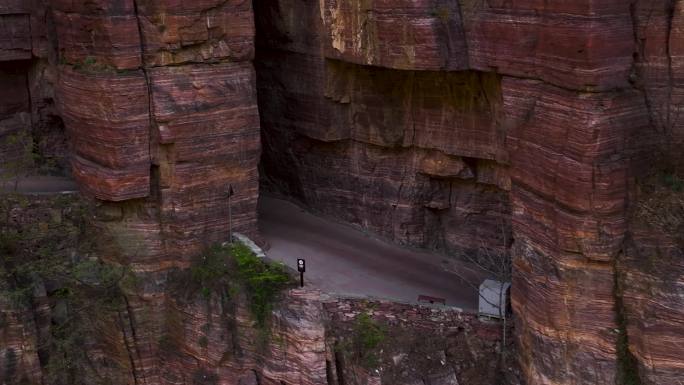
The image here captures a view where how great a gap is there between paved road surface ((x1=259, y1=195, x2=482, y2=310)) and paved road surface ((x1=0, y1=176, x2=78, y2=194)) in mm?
5864

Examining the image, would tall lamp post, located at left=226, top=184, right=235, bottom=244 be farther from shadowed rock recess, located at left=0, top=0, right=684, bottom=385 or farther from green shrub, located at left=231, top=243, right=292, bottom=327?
green shrub, located at left=231, top=243, right=292, bottom=327

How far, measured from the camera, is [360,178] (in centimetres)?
2334

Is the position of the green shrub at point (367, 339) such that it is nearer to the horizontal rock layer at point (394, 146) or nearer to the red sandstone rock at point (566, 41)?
the horizontal rock layer at point (394, 146)

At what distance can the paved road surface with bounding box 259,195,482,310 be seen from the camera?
64.4 ft

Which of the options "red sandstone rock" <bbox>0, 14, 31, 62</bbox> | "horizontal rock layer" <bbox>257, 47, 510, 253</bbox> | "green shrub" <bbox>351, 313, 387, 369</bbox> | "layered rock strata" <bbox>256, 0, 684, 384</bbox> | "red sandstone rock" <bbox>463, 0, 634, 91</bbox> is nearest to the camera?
"red sandstone rock" <bbox>463, 0, 634, 91</bbox>

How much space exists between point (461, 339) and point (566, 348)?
111 inches

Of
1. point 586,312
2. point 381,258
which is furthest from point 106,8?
point 586,312

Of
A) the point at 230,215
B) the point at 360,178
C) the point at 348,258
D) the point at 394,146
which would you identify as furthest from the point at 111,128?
the point at 394,146

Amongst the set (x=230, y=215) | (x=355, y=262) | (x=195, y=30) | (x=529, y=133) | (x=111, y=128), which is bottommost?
(x=355, y=262)

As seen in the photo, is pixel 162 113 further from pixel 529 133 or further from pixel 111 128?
pixel 529 133

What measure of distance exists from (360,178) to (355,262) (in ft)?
10.2

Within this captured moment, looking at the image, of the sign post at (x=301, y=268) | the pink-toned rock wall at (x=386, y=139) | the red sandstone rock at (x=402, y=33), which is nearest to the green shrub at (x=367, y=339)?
the sign post at (x=301, y=268)

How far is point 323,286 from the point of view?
1966 centimetres

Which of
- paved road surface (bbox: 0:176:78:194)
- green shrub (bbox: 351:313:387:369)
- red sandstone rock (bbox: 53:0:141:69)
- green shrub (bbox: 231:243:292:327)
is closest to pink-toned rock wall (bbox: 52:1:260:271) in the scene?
red sandstone rock (bbox: 53:0:141:69)
